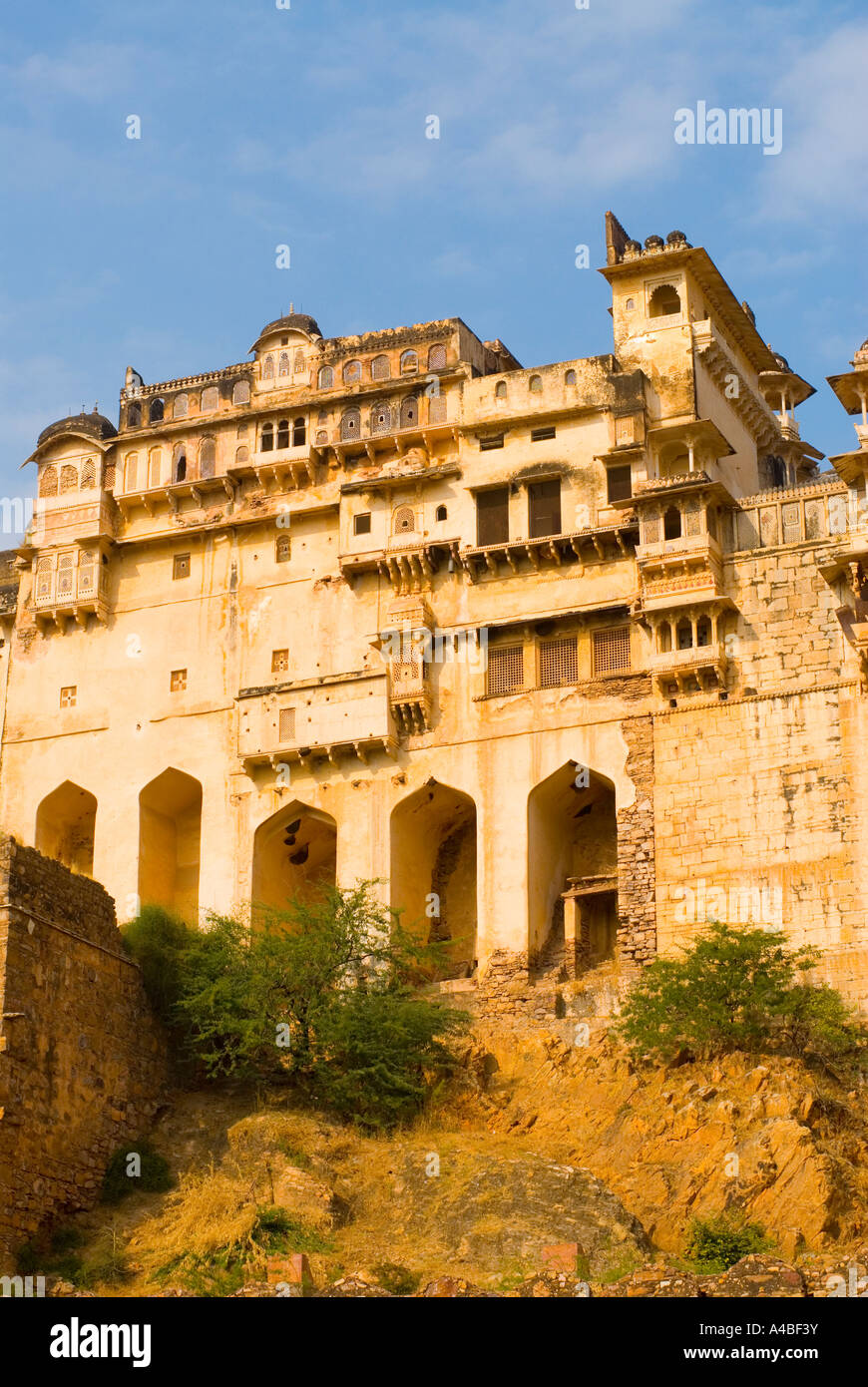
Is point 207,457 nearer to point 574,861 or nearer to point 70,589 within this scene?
point 70,589

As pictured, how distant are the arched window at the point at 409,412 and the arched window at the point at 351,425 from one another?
0.96 meters

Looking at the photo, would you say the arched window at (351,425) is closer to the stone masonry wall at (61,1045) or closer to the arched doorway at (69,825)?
the arched doorway at (69,825)

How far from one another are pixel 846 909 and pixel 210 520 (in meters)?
16.4

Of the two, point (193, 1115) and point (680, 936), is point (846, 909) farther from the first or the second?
point (193, 1115)

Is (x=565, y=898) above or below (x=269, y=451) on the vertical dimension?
below

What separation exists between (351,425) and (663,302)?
6686mm

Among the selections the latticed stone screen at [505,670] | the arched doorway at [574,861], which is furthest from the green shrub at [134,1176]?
the latticed stone screen at [505,670]

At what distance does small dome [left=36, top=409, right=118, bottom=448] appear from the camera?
5050 cm

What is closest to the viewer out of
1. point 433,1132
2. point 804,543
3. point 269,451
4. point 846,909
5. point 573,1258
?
point 573,1258

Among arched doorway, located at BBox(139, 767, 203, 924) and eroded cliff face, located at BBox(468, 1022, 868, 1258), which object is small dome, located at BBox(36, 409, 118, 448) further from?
eroded cliff face, located at BBox(468, 1022, 868, 1258)

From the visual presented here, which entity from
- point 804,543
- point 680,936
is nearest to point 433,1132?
point 680,936

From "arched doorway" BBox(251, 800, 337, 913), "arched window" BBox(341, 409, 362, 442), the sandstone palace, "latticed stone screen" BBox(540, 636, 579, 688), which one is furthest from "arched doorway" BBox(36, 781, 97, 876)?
"latticed stone screen" BBox(540, 636, 579, 688)

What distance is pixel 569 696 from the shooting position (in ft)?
144
